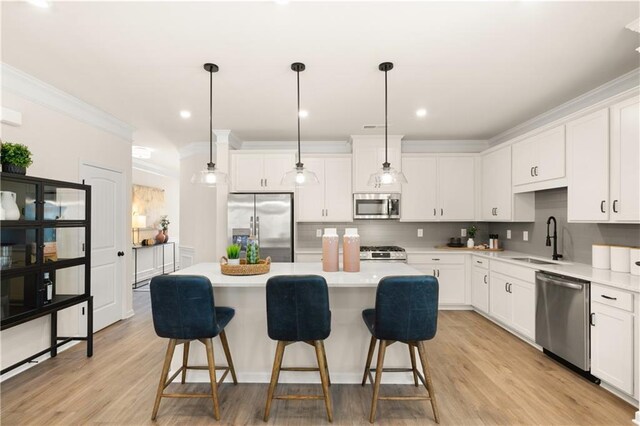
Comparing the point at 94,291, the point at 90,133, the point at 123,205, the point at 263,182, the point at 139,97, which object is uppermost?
the point at 139,97

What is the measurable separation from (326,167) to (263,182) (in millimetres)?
1013

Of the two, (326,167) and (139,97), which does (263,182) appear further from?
(139,97)

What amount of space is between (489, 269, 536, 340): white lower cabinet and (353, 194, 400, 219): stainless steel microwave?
64.3 inches

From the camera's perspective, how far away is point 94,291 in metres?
3.76

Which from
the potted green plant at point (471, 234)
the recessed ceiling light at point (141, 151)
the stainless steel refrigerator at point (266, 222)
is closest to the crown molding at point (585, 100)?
the potted green plant at point (471, 234)

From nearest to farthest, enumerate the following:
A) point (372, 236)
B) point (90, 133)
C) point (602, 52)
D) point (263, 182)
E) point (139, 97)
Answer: point (602, 52) < point (139, 97) < point (90, 133) < point (263, 182) < point (372, 236)

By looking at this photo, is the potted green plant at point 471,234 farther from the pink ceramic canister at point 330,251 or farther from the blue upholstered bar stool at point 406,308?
the blue upholstered bar stool at point 406,308

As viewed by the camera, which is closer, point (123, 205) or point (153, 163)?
point (123, 205)

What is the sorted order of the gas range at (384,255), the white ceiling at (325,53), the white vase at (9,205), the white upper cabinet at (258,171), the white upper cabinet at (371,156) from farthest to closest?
the white upper cabinet at (371,156) < the white upper cabinet at (258,171) < the gas range at (384,255) < the white vase at (9,205) < the white ceiling at (325,53)

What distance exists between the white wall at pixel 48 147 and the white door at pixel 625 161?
16.9 feet

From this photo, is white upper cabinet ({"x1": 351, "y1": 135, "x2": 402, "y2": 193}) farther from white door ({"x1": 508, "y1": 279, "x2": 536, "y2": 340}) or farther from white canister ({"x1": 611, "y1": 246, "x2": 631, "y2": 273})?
white canister ({"x1": 611, "y1": 246, "x2": 631, "y2": 273})

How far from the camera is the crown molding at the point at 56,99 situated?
2.73 metres

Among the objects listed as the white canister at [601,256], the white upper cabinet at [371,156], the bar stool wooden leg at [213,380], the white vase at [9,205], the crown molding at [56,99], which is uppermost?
the crown molding at [56,99]

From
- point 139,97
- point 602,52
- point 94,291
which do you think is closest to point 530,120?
point 602,52
